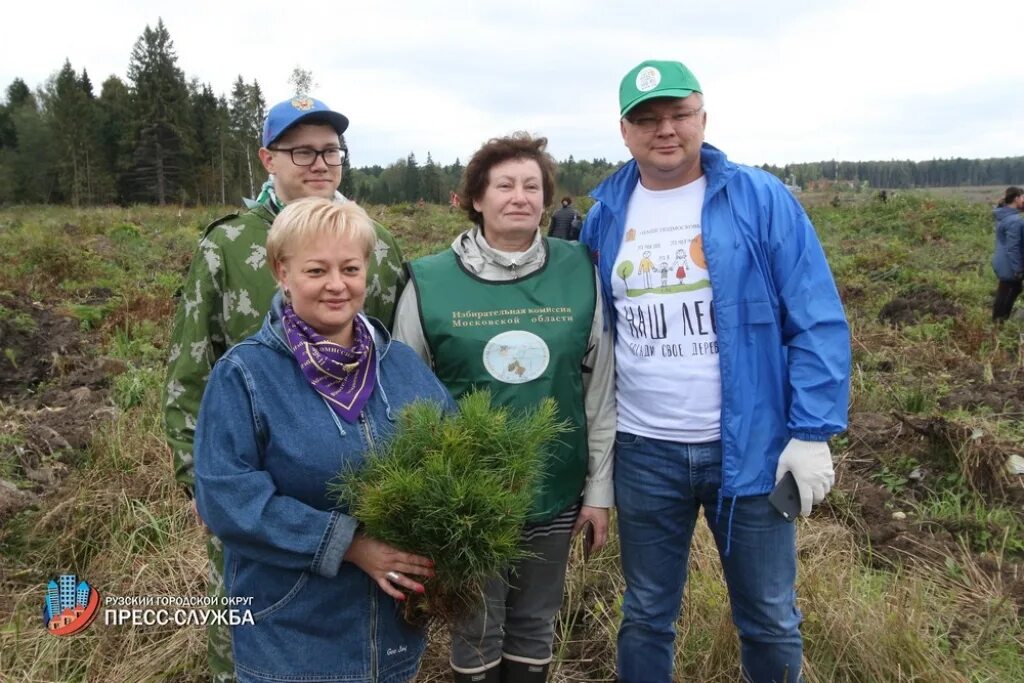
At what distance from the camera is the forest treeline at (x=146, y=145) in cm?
4100

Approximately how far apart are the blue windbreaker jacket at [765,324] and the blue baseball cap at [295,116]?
4.05 ft

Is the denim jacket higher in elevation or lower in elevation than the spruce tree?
lower

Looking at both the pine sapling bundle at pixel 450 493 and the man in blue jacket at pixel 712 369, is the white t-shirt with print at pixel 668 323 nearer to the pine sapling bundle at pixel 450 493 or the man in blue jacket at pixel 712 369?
the man in blue jacket at pixel 712 369

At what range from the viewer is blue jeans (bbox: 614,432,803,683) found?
232 cm

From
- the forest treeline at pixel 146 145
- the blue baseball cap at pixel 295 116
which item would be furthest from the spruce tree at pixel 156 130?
the blue baseball cap at pixel 295 116

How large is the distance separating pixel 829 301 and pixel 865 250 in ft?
51.8

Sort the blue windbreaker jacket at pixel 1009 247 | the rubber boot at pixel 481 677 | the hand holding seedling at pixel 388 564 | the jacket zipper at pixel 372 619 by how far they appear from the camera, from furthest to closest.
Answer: the blue windbreaker jacket at pixel 1009 247 < the rubber boot at pixel 481 677 < the jacket zipper at pixel 372 619 < the hand holding seedling at pixel 388 564

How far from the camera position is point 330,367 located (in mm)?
1796

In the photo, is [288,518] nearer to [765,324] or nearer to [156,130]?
[765,324]

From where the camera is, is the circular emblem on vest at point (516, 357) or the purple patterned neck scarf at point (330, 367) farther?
the circular emblem on vest at point (516, 357)

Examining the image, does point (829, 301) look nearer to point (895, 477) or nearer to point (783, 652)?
point (783, 652)

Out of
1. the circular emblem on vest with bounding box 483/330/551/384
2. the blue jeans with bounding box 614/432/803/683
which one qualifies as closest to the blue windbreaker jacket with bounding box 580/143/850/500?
the blue jeans with bounding box 614/432/803/683

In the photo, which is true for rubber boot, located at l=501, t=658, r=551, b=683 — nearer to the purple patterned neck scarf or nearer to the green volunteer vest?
the green volunteer vest

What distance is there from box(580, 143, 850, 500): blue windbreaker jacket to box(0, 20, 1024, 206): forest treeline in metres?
35.9
